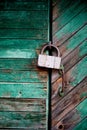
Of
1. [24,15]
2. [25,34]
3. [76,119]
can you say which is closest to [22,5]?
[24,15]

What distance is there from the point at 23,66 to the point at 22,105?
29cm

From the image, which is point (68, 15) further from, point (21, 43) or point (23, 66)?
point (23, 66)

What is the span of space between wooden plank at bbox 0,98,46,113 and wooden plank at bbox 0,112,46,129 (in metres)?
0.03

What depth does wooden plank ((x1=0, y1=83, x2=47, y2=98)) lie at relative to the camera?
2402 mm

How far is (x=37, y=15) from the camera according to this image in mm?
2488

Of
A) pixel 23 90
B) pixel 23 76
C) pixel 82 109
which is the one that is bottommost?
pixel 82 109

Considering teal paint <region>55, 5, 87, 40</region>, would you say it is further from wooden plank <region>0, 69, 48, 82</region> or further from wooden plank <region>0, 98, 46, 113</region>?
wooden plank <region>0, 98, 46, 113</region>

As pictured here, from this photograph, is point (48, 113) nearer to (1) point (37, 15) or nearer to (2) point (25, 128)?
(2) point (25, 128)

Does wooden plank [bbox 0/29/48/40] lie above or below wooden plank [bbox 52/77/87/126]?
above

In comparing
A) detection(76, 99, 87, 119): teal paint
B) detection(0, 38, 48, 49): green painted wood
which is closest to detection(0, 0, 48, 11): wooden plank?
detection(0, 38, 48, 49): green painted wood

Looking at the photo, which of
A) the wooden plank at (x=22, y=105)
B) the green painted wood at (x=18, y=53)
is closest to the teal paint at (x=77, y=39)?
the green painted wood at (x=18, y=53)

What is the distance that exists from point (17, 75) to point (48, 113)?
0.37 metres

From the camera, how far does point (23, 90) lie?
2.41 meters

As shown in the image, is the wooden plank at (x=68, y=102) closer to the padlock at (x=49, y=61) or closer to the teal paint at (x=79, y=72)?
the teal paint at (x=79, y=72)
